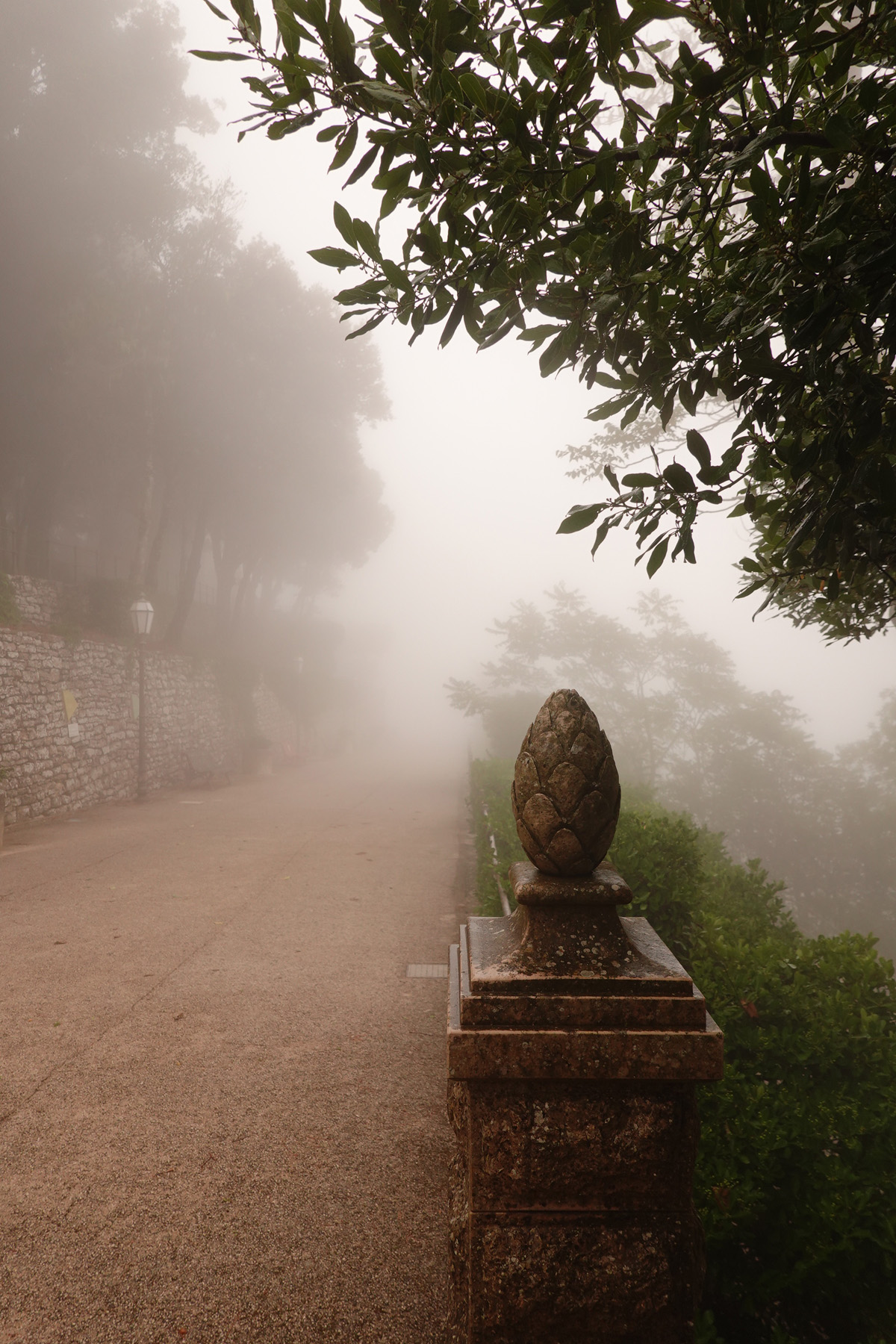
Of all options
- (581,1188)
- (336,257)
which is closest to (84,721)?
(336,257)

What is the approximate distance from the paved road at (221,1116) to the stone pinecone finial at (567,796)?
5.44 feet

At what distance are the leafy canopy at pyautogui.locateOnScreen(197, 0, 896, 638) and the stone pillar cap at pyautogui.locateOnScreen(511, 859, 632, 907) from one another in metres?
1.05

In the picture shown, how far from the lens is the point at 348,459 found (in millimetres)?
27031

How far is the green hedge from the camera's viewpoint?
2.06 metres

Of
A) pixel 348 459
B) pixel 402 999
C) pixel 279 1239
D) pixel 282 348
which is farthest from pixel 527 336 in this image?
pixel 348 459

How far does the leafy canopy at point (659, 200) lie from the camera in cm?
162

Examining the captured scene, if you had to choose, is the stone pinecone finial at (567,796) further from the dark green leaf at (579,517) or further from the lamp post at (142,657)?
the lamp post at (142,657)

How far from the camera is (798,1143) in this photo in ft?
7.95

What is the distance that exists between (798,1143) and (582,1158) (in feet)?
3.61

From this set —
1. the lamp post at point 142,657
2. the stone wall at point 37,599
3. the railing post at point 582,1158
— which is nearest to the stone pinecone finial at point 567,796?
the railing post at point 582,1158

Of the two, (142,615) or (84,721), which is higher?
(142,615)

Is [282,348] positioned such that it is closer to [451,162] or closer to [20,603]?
[20,603]

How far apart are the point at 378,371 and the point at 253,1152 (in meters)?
26.9

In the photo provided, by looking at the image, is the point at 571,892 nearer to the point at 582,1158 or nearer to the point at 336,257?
the point at 582,1158
